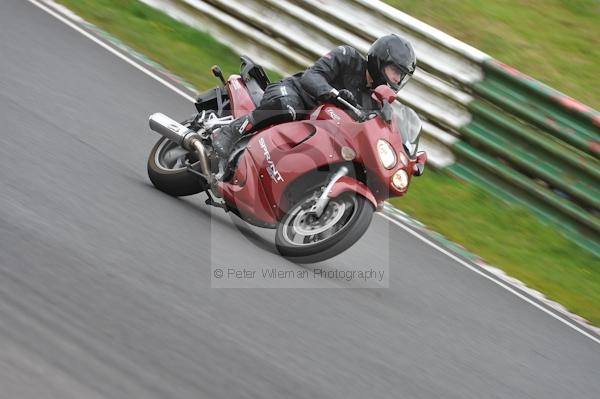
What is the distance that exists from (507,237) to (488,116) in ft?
4.14

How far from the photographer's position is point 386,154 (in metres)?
6.21

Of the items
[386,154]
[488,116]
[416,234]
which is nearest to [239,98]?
[386,154]

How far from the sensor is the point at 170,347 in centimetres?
432

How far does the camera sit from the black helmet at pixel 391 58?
Answer: 633cm

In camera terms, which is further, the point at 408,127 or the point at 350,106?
the point at 408,127

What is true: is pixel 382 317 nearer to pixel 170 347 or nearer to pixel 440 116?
pixel 170 347

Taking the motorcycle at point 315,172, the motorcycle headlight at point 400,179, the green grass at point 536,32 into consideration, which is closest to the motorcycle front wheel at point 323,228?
the motorcycle at point 315,172

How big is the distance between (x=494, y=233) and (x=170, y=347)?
5.40 meters

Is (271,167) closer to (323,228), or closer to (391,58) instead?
(323,228)

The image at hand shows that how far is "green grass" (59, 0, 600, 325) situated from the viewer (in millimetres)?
8531

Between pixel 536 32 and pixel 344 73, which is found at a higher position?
pixel 536 32

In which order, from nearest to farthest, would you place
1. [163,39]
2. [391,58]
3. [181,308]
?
[181,308], [391,58], [163,39]

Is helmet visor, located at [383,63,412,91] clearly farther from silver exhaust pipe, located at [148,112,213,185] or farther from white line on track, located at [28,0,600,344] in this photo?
white line on track, located at [28,0,600,344]

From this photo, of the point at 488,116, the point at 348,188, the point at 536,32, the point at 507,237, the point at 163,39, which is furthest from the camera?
the point at 536,32
